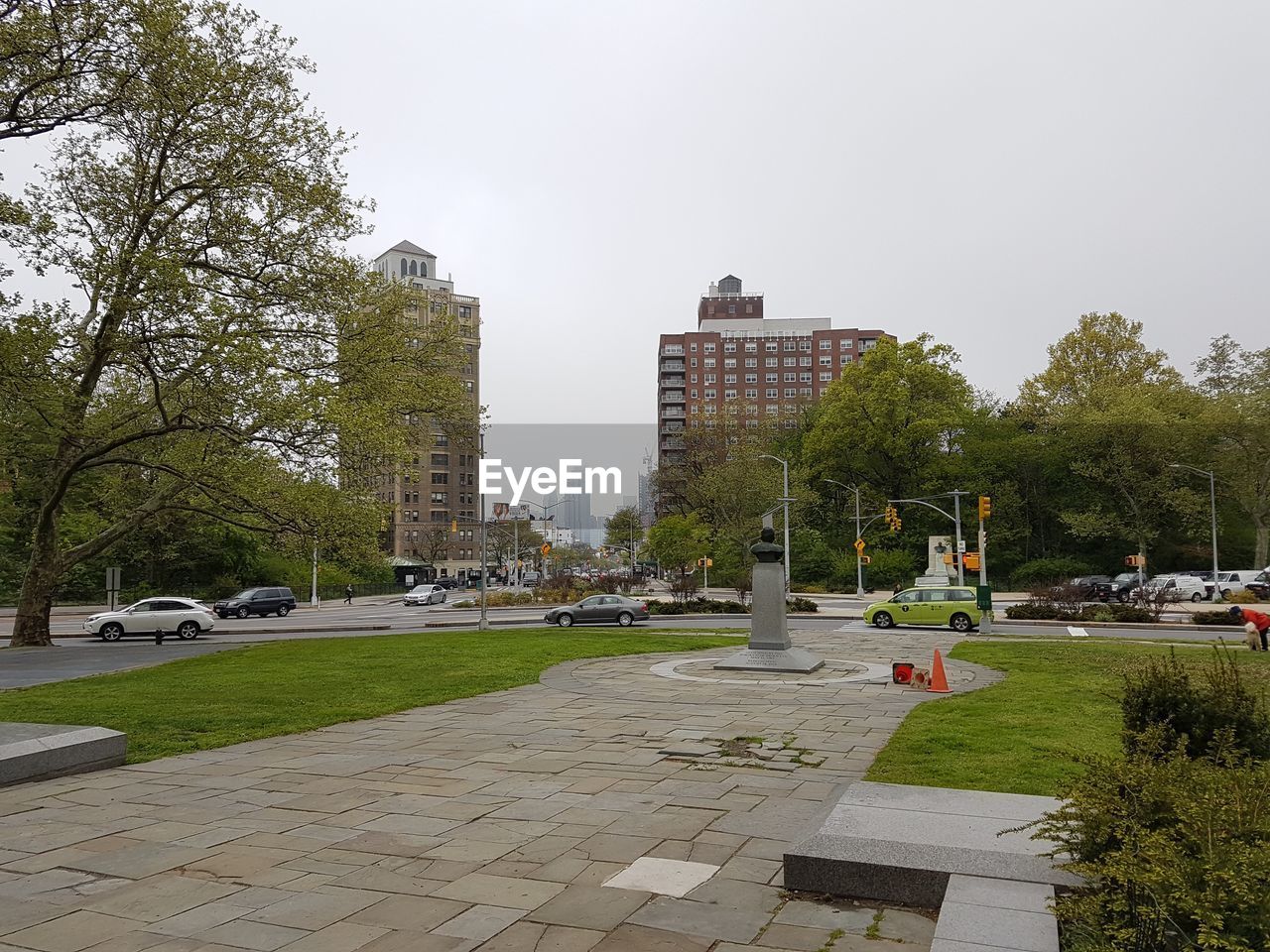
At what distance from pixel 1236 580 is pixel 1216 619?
20790mm

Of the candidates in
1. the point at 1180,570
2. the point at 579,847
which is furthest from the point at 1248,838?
the point at 1180,570

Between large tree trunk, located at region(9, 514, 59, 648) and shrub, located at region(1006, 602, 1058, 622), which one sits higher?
large tree trunk, located at region(9, 514, 59, 648)

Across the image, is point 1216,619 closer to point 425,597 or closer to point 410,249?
point 425,597

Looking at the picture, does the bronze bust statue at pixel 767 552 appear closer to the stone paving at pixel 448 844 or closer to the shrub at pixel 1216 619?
the stone paving at pixel 448 844

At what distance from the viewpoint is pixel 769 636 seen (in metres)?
18.7

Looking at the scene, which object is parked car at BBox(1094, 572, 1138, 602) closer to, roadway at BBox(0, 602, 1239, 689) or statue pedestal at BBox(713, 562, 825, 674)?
roadway at BBox(0, 602, 1239, 689)

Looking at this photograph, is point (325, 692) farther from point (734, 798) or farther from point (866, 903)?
point (866, 903)

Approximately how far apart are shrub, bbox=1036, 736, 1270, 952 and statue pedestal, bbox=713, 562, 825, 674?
1353 centimetres

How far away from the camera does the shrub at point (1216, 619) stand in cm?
3224

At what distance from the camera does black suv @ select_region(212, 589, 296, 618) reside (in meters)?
49.8

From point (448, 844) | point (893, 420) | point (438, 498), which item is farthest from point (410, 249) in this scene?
point (448, 844)

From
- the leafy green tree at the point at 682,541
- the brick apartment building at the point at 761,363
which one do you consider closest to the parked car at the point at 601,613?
the leafy green tree at the point at 682,541

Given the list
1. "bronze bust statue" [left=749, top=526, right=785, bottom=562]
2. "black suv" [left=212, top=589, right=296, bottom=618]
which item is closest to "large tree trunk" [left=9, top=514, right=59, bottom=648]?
"bronze bust statue" [left=749, top=526, right=785, bottom=562]

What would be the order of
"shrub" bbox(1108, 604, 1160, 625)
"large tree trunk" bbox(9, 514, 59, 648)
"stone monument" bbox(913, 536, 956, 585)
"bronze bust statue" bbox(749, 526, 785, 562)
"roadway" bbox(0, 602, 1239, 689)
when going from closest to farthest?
"bronze bust statue" bbox(749, 526, 785, 562) → "roadway" bbox(0, 602, 1239, 689) → "large tree trunk" bbox(9, 514, 59, 648) → "shrub" bbox(1108, 604, 1160, 625) → "stone monument" bbox(913, 536, 956, 585)
